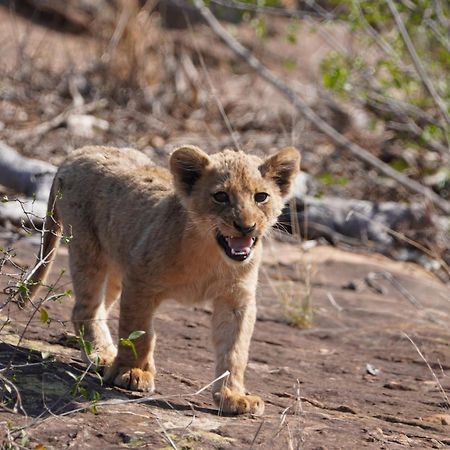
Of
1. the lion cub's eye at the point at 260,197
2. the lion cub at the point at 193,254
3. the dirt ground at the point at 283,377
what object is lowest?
the dirt ground at the point at 283,377

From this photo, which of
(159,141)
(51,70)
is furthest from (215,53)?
(159,141)

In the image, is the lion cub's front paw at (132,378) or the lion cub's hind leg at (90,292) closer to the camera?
the lion cub's front paw at (132,378)

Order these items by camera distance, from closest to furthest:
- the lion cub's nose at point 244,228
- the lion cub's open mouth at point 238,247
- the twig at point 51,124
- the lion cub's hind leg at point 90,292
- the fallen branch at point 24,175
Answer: the lion cub's nose at point 244,228 → the lion cub's open mouth at point 238,247 → the lion cub's hind leg at point 90,292 → the fallen branch at point 24,175 → the twig at point 51,124

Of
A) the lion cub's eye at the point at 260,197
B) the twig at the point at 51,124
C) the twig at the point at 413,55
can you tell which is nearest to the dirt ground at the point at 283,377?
the lion cub's eye at the point at 260,197

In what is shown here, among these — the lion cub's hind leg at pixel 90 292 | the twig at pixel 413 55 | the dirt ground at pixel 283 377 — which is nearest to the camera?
the dirt ground at pixel 283 377

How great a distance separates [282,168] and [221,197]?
1.80 feet

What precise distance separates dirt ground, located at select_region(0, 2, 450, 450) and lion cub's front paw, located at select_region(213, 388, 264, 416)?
0.06 m

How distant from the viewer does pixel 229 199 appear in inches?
216

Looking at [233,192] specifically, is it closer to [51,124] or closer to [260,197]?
[260,197]

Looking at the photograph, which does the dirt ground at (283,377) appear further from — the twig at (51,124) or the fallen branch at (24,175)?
the twig at (51,124)

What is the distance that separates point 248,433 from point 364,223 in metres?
6.55

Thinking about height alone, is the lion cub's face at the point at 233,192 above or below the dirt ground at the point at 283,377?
above

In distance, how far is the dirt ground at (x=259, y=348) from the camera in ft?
15.9

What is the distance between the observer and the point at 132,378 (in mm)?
5527
